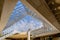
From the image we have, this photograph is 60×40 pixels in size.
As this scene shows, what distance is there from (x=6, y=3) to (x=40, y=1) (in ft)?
1.59

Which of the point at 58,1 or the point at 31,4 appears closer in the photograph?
the point at 31,4

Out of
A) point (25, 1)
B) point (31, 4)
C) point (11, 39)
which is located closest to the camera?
point (25, 1)

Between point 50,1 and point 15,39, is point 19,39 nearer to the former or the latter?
point 15,39

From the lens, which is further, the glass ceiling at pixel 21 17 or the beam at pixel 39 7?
the glass ceiling at pixel 21 17

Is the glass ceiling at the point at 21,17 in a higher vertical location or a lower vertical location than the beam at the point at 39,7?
higher

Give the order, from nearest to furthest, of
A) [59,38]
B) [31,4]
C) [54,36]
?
[31,4] → [59,38] → [54,36]

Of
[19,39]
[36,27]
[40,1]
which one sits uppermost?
[19,39]

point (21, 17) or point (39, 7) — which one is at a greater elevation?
point (21, 17)

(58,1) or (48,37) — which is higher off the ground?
(48,37)

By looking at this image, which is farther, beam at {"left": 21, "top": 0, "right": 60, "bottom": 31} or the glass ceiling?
the glass ceiling

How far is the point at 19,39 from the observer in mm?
11445

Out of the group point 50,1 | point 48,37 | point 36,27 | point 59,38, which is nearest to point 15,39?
point 48,37

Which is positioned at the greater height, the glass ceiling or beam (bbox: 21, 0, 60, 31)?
the glass ceiling

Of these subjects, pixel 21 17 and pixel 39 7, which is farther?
pixel 21 17
